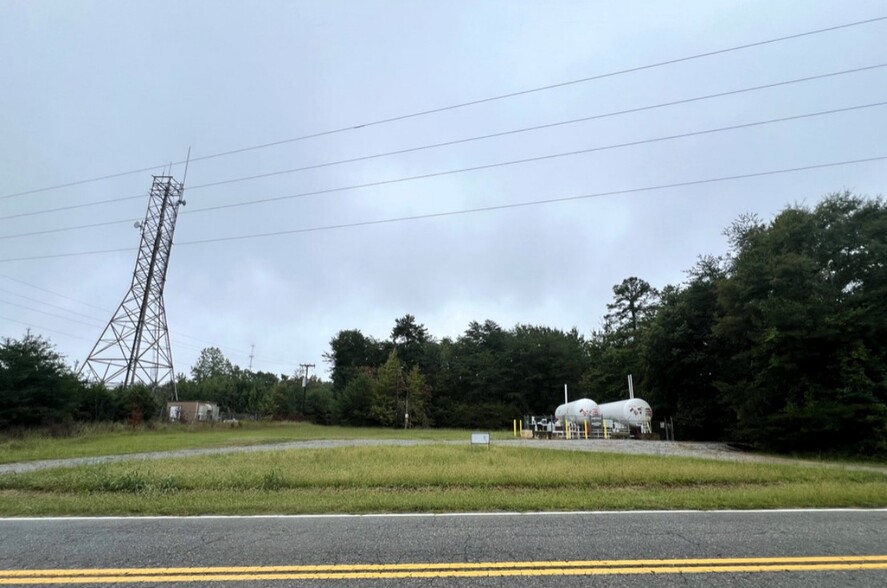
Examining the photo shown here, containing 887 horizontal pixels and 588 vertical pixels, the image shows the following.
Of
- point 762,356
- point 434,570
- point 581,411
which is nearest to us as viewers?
point 434,570

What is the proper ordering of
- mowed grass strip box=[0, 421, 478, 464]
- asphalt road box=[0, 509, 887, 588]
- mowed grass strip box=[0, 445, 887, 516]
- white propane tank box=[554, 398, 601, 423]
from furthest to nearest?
1. white propane tank box=[554, 398, 601, 423]
2. mowed grass strip box=[0, 421, 478, 464]
3. mowed grass strip box=[0, 445, 887, 516]
4. asphalt road box=[0, 509, 887, 588]

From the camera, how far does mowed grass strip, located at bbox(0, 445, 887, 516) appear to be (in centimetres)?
866

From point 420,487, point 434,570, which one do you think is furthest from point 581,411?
point 434,570

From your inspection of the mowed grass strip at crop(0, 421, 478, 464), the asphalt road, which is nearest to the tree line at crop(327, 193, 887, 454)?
the asphalt road

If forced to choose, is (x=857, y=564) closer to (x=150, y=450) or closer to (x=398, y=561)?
(x=398, y=561)

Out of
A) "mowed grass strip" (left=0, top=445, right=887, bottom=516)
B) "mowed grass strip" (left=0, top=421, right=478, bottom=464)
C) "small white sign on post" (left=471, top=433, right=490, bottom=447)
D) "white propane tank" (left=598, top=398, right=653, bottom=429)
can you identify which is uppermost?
"white propane tank" (left=598, top=398, right=653, bottom=429)

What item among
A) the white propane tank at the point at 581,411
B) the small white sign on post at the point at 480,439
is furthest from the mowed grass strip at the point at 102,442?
the white propane tank at the point at 581,411

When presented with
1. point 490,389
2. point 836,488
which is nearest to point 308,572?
point 836,488

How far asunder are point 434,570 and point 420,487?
6.16 m

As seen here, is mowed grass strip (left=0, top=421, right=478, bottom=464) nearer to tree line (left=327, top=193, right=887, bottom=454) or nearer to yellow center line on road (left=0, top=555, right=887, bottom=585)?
yellow center line on road (left=0, top=555, right=887, bottom=585)

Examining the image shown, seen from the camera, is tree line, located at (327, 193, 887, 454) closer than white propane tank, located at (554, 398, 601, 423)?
Yes

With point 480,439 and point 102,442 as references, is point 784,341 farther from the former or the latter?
point 102,442

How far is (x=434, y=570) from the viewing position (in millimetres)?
5051

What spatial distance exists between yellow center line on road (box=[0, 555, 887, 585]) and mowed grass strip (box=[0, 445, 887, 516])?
3.26 m
